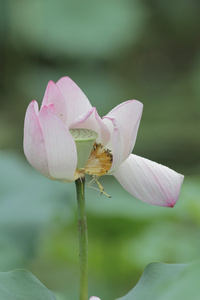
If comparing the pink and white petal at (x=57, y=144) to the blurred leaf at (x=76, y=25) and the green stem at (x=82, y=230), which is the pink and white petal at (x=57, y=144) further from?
the blurred leaf at (x=76, y=25)

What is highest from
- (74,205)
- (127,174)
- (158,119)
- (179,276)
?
(127,174)

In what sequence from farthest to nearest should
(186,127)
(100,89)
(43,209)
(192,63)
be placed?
(192,63), (100,89), (186,127), (43,209)

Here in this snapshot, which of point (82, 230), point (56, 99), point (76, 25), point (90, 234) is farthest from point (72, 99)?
point (76, 25)

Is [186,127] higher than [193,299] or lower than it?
lower

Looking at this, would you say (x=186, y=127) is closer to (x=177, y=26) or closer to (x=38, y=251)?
(x=177, y=26)

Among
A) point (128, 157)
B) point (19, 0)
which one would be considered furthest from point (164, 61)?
point (128, 157)

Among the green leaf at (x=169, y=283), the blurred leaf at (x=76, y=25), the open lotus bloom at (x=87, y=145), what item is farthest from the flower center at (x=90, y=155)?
the blurred leaf at (x=76, y=25)

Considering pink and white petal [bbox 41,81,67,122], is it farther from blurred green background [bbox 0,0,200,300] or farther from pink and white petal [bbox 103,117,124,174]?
blurred green background [bbox 0,0,200,300]
